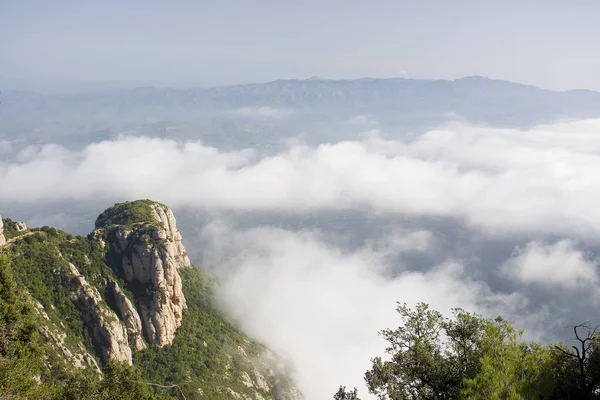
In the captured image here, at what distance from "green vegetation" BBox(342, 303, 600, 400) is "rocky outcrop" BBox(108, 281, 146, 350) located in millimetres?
87478

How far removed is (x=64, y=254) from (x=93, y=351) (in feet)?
86.8

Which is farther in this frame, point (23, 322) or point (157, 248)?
point (157, 248)

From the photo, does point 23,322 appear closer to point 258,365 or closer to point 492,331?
point 492,331

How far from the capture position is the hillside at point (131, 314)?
88750 millimetres

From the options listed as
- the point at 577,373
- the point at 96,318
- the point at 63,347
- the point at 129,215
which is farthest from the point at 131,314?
the point at 577,373

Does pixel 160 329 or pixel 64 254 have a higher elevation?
pixel 64 254

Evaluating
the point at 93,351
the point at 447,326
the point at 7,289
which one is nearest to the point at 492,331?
the point at 447,326

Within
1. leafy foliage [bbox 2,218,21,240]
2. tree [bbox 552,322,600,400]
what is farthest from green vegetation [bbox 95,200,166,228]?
tree [bbox 552,322,600,400]

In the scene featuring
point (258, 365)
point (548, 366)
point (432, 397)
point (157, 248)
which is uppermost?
point (548, 366)

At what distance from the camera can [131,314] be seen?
347 feet

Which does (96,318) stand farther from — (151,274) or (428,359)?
(428,359)

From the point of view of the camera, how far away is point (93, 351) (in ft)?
307

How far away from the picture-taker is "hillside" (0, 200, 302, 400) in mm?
88750

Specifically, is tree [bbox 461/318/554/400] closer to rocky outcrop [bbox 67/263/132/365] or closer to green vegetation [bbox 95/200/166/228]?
rocky outcrop [bbox 67/263/132/365]
